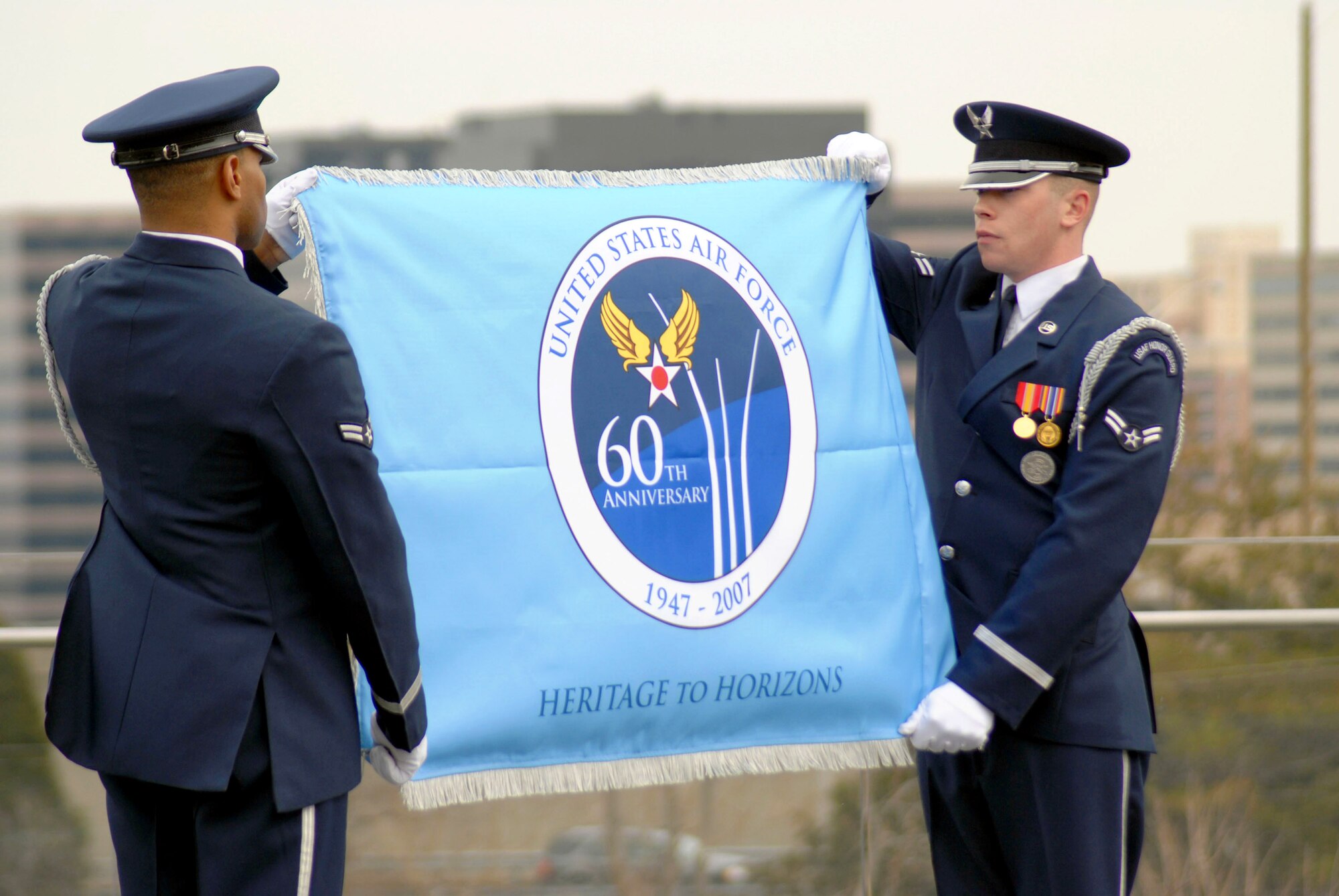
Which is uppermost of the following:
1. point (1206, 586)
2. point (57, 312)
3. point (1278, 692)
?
point (57, 312)

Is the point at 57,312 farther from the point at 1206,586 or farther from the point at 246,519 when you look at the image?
the point at 1206,586

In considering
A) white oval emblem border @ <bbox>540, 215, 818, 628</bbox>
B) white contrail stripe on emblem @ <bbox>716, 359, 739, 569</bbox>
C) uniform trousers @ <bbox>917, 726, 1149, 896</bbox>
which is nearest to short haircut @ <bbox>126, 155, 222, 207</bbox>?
white oval emblem border @ <bbox>540, 215, 818, 628</bbox>

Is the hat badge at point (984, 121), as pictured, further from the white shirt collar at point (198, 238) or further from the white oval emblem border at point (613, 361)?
the white shirt collar at point (198, 238)

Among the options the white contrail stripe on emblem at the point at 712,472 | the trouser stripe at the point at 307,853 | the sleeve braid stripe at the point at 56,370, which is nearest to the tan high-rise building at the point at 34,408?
the sleeve braid stripe at the point at 56,370

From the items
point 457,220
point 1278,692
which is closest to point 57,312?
point 457,220

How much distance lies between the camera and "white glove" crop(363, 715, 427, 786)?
1.78 meters

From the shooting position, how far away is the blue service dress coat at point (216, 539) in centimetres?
157

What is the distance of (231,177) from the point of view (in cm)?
168

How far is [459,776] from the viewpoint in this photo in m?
1.95

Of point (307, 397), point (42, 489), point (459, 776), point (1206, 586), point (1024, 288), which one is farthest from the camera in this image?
point (42, 489)

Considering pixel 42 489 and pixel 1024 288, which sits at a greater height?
pixel 1024 288

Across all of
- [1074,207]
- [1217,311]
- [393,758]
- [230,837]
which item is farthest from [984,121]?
[1217,311]

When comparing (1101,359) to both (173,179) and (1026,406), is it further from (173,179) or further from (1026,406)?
(173,179)

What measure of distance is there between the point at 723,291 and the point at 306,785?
1.02 meters
